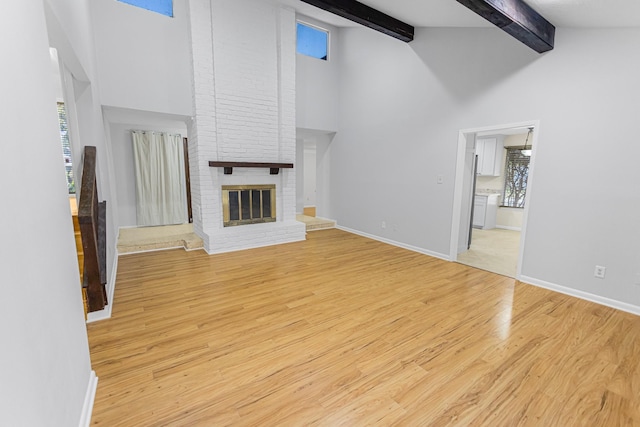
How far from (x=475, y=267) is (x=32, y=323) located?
4350mm

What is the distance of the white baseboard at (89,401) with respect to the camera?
1.41 meters

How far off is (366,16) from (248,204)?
3286 millimetres

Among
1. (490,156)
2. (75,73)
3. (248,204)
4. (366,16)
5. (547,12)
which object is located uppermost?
(366,16)

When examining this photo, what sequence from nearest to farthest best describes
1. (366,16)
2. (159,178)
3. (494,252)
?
(366,16)
(494,252)
(159,178)

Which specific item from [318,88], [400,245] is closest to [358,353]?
[400,245]

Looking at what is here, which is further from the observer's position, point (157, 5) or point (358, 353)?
point (157, 5)

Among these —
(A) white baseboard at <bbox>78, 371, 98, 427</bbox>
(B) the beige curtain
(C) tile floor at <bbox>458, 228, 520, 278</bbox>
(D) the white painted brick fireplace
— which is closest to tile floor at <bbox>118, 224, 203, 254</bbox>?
(D) the white painted brick fireplace

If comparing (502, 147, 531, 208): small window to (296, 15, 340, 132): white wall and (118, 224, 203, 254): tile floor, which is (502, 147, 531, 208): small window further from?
(118, 224, 203, 254): tile floor

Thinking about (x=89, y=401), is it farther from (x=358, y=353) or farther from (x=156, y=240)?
(x=156, y=240)

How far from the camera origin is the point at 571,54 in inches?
114

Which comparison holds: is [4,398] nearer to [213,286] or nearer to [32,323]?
[32,323]

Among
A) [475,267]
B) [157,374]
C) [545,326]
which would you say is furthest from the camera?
[475,267]

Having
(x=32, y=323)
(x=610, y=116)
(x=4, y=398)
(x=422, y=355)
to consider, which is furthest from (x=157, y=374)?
(x=610, y=116)

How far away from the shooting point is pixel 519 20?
8.14 feet
